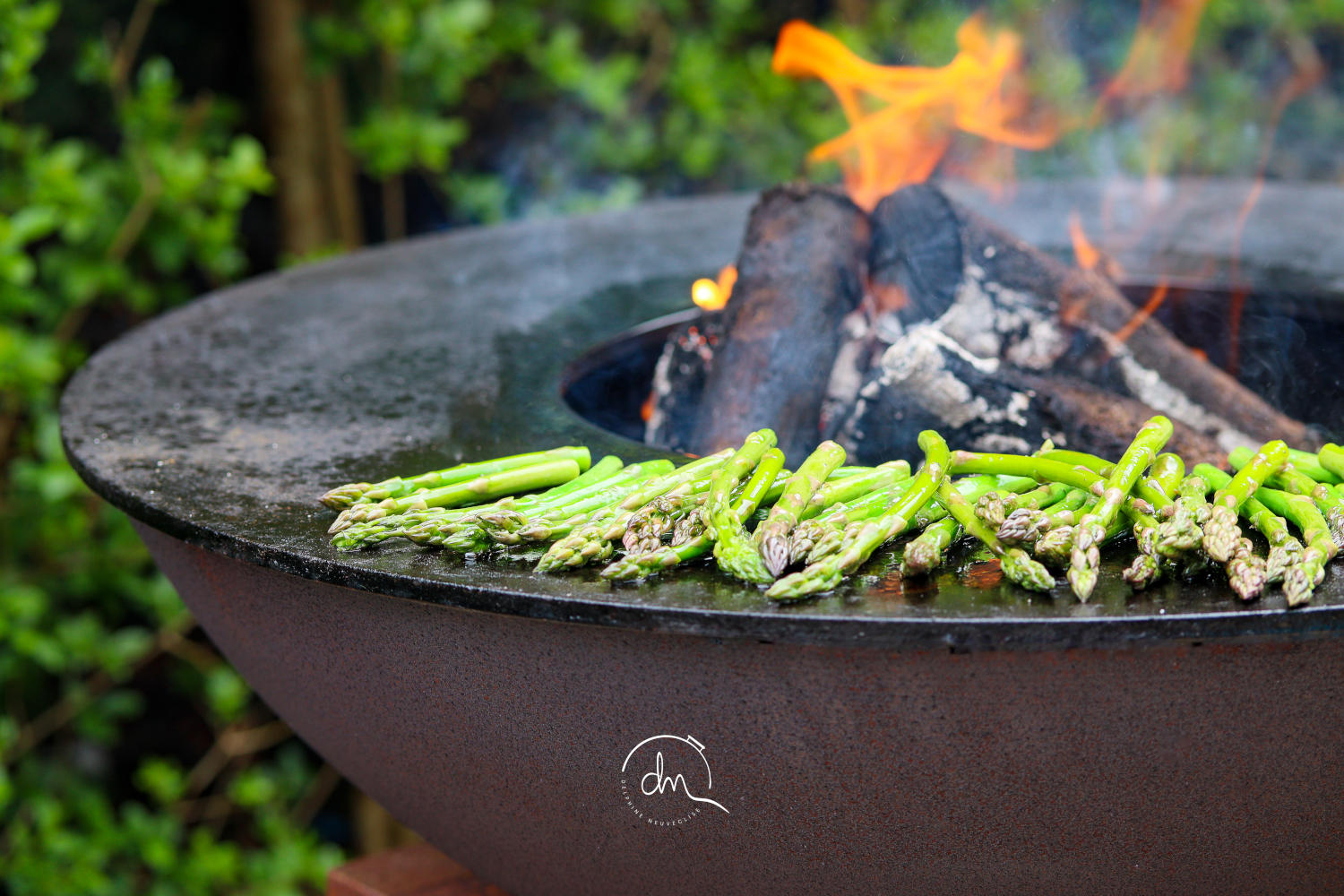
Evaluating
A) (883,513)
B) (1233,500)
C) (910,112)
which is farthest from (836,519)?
(910,112)

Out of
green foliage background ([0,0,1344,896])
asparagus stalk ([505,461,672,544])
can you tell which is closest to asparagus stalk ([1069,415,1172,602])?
asparagus stalk ([505,461,672,544])

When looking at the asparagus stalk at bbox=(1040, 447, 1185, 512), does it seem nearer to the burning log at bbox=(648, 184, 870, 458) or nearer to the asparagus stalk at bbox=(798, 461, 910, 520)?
the asparagus stalk at bbox=(798, 461, 910, 520)

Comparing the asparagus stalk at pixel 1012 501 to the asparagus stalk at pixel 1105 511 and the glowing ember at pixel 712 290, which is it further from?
the glowing ember at pixel 712 290

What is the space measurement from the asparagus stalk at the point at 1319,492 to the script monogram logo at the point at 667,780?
70 cm

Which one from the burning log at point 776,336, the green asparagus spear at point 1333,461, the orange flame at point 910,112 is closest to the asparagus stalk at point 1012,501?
the green asparagus spear at point 1333,461

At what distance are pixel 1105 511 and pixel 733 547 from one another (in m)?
0.39

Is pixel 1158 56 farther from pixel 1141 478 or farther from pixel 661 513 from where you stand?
pixel 661 513

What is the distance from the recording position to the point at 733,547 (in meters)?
1.25

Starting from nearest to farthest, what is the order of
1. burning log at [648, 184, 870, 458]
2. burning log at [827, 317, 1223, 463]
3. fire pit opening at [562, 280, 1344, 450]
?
burning log at [827, 317, 1223, 463] < burning log at [648, 184, 870, 458] < fire pit opening at [562, 280, 1344, 450]

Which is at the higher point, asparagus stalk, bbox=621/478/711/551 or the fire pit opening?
the fire pit opening

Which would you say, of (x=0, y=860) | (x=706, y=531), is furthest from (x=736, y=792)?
(x=0, y=860)

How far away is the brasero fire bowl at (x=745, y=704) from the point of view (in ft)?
3.83

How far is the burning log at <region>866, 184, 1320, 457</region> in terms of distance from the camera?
83.8 inches

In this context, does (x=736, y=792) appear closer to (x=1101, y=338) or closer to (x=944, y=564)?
(x=944, y=564)
